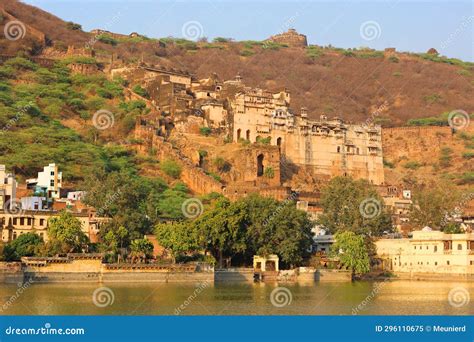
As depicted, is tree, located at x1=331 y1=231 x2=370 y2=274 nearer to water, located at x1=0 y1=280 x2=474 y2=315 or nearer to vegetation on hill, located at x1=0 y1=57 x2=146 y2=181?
water, located at x1=0 y1=280 x2=474 y2=315

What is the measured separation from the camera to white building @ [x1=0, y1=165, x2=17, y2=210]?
6725cm

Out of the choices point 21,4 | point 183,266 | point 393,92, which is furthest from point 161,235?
point 393,92

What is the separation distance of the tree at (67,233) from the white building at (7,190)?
5552 mm

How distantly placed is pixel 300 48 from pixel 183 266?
5292 inches

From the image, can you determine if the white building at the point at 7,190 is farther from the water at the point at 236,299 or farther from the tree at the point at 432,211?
the tree at the point at 432,211

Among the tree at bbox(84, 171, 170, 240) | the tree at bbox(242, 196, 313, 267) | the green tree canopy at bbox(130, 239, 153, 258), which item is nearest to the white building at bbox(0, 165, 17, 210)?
the tree at bbox(84, 171, 170, 240)

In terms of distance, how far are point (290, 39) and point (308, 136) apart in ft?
343

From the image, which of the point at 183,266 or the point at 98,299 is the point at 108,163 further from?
the point at 98,299

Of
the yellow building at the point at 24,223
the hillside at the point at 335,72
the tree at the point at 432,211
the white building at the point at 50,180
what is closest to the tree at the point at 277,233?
the yellow building at the point at 24,223

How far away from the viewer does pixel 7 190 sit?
70.2 m

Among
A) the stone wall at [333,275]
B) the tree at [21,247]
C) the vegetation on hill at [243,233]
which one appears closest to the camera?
the tree at [21,247]

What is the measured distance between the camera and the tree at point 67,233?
6072 cm

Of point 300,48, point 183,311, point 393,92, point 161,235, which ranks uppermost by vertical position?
point 300,48

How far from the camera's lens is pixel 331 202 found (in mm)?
78062
